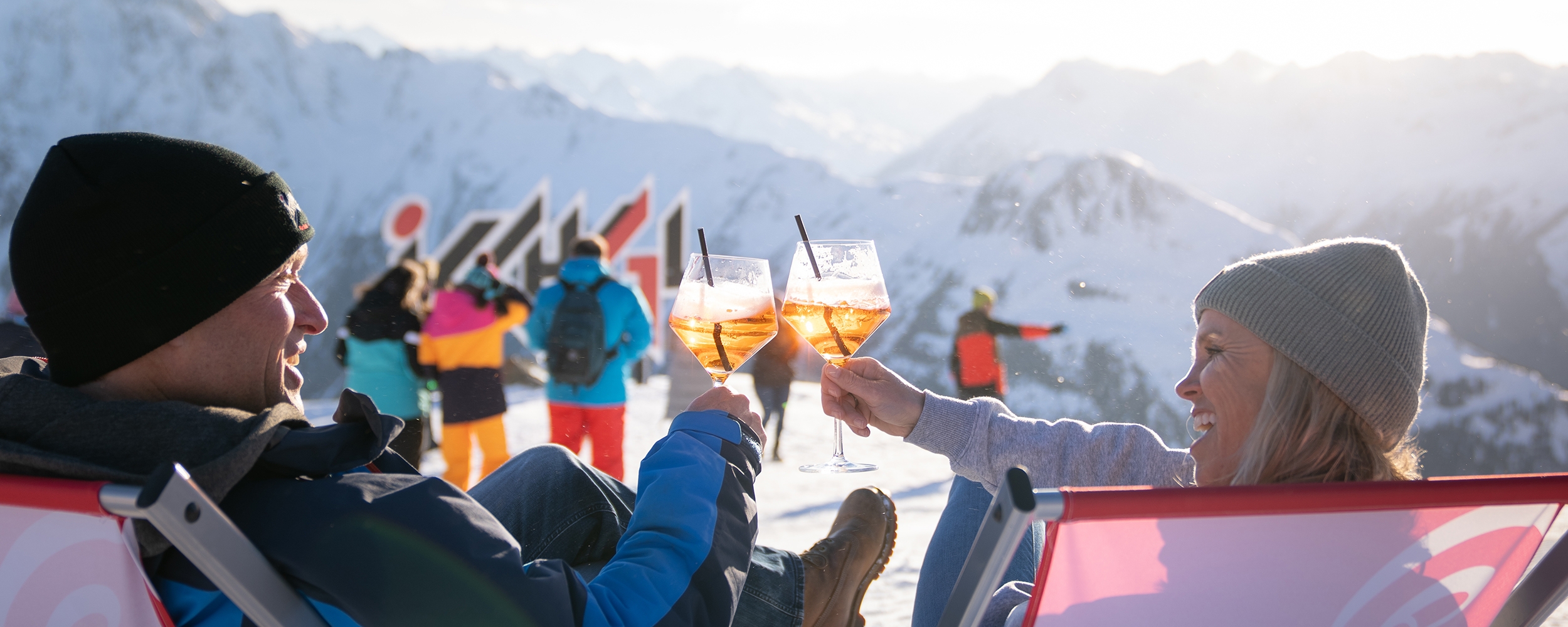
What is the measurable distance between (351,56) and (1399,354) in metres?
49.6

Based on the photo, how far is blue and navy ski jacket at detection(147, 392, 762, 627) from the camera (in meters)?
1.01

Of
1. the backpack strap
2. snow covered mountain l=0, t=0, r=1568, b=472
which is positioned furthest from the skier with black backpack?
snow covered mountain l=0, t=0, r=1568, b=472

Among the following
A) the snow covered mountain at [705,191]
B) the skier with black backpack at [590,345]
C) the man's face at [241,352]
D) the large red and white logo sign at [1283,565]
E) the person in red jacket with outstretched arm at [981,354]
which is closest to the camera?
the large red and white logo sign at [1283,565]

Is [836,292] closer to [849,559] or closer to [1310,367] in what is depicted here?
[849,559]

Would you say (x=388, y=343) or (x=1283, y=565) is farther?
(x=388, y=343)

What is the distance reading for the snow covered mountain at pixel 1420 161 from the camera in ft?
66.8

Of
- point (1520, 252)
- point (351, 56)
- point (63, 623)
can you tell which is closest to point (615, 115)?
point (351, 56)

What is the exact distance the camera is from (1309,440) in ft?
4.33

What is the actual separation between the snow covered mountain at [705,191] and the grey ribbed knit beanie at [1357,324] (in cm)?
1353

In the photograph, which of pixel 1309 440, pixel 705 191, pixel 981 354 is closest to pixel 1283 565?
pixel 1309 440

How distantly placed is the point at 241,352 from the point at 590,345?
3.28 metres

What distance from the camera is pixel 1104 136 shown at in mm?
33156

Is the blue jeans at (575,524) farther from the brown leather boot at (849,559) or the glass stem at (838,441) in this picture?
the glass stem at (838,441)

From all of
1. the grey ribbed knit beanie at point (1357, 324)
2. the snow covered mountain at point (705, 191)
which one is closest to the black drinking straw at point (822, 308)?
the grey ribbed knit beanie at point (1357, 324)
